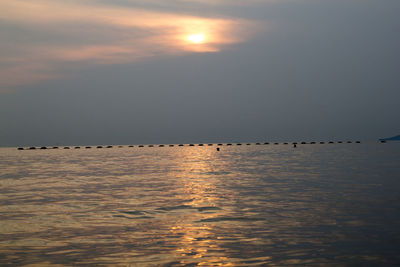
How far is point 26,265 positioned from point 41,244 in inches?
147

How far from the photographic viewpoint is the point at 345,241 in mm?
20656

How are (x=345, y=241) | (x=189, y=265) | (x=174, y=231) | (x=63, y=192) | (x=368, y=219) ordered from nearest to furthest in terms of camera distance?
(x=189, y=265)
(x=345, y=241)
(x=174, y=231)
(x=368, y=219)
(x=63, y=192)

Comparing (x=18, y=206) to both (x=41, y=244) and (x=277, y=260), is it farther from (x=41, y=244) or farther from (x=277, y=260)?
(x=277, y=260)

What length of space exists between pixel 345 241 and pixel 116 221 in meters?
13.0

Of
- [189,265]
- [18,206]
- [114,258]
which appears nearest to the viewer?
[189,265]

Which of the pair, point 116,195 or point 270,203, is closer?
point 270,203

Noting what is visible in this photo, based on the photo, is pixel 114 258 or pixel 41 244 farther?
pixel 41 244

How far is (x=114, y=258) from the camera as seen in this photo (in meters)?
18.1

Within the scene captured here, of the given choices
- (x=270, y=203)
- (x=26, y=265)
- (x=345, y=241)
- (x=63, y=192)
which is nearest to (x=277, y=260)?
(x=345, y=241)

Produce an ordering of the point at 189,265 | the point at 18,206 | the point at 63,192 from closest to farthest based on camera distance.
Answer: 1. the point at 189,265
2. the point at 18,206
3. the point at 63,192

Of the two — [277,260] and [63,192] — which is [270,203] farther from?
[63,192]

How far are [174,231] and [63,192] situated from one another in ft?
77.6

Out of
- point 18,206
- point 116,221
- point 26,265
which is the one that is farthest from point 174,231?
point 18,206

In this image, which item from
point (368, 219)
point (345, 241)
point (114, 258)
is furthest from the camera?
point (368, 219)
